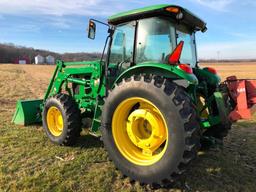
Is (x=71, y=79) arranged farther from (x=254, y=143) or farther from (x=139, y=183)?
(x=254, y=143)

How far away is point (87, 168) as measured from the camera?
473cm

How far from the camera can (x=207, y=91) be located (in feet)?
16.7

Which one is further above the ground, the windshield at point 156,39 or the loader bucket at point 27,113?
the windshield at point 156,39

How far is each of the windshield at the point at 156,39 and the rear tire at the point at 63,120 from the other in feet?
5.87

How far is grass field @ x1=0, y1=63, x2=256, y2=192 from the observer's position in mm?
4117

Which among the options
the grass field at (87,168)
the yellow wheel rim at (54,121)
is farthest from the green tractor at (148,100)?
the grass field at (87,168)

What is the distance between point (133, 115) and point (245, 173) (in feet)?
7.24

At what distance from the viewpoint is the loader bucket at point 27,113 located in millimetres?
7277

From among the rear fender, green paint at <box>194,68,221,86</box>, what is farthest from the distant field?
the rear fender

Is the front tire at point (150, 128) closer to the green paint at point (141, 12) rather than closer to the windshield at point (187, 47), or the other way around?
the green paint at point (141, 12)

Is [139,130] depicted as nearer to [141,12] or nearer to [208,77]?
[208,77]

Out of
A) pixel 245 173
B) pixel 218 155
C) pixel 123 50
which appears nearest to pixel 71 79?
pixel 123 50

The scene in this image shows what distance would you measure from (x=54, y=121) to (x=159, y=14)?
10.8ft

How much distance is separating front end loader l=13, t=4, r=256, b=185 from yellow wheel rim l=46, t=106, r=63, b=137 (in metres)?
0.09
